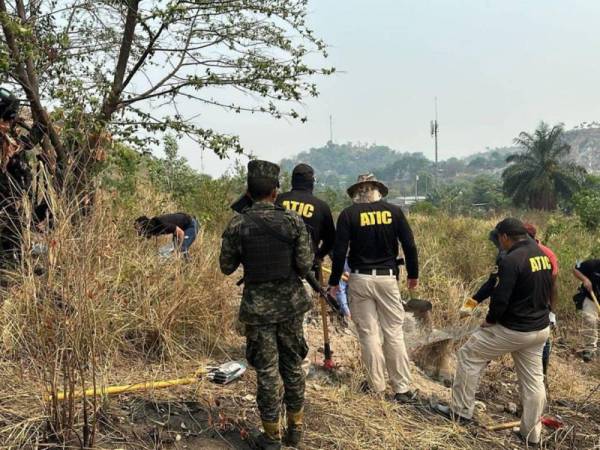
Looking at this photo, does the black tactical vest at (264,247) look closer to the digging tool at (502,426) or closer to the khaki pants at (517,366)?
the khaki pants at (517,366)

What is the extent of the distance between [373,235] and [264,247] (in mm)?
1429

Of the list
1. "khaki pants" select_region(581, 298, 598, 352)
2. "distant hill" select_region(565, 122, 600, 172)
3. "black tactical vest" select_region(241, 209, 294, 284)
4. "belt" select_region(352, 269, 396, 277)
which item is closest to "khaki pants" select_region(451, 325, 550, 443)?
"belt" select_region(352, 269, 396, 277)

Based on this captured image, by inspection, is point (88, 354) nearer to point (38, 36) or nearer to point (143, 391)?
point (143, 391)

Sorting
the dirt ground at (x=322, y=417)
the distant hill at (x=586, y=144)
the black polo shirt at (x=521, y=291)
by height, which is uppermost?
the distant hill at (x=586, y=144)

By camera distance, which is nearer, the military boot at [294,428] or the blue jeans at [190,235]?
the military boot at [294,428]

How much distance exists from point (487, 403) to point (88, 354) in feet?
13.0

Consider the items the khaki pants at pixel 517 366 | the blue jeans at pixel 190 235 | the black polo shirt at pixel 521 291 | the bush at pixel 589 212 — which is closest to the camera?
the black polo shirt at pixel 521 291

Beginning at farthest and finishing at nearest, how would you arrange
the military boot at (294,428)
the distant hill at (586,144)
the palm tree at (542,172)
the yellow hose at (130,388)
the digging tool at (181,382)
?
the distant hill at (586,144), the palm tree at (542,172), the military boot at (294,428), the digging tool at (181,382), the yellow hose at (130,388)

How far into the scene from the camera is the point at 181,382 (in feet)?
11.5

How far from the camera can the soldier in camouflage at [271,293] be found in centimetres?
302

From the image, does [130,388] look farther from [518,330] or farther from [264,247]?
[518,330]

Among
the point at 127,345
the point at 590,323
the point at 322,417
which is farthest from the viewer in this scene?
the point at 590,323

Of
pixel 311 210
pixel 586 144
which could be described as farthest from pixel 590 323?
pixel 586 144

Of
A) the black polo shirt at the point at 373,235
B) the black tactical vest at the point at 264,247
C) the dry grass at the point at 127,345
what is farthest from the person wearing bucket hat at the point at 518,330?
the black tactical vest at the point at 264,247
